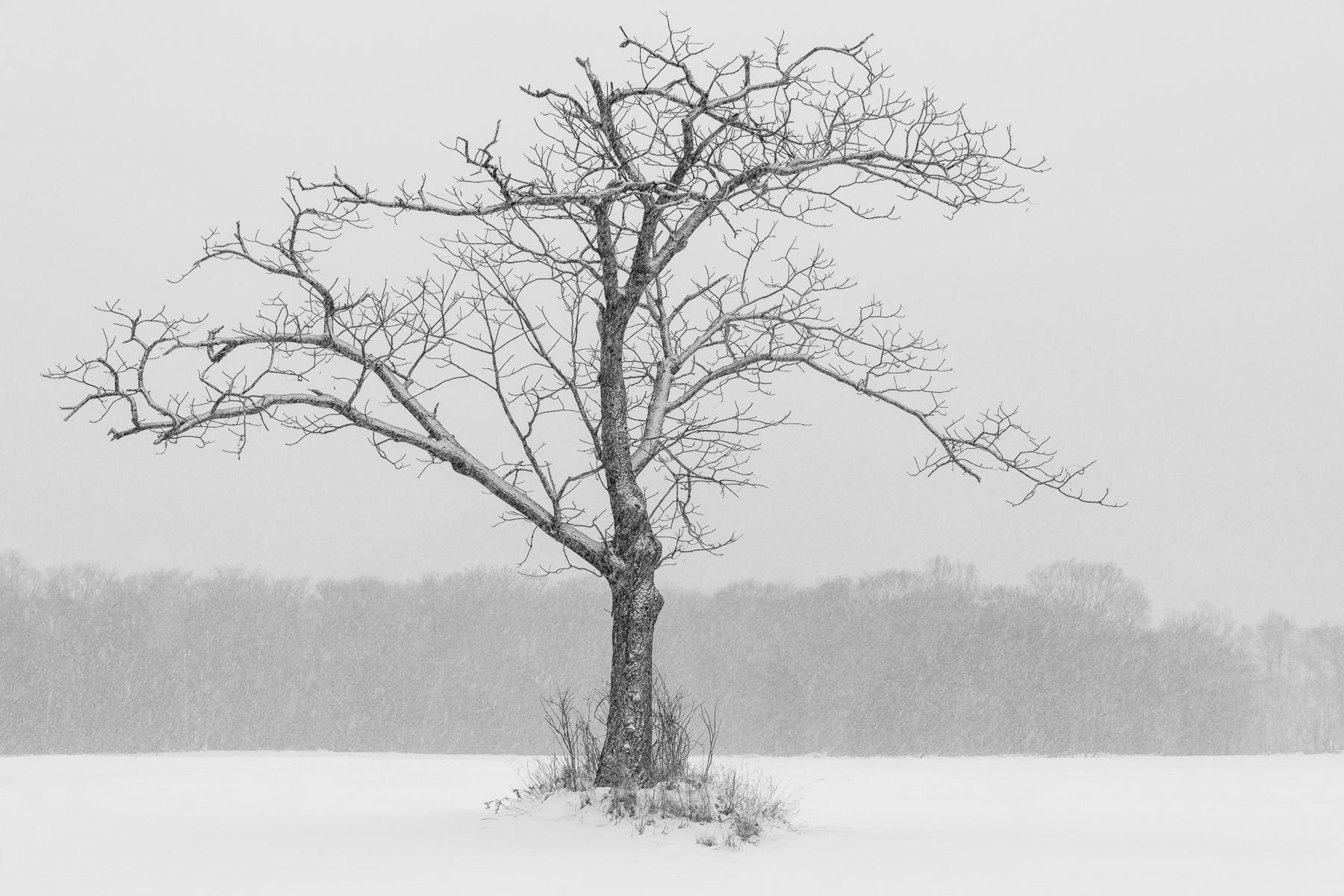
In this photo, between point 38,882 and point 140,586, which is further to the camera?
point 140,586

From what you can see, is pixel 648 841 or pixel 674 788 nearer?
pixel 648 841

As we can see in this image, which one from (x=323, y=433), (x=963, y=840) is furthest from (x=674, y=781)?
(x=323, y=433)

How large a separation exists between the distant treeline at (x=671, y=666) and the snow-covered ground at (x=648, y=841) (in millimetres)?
24840

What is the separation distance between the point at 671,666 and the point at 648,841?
3488 cm

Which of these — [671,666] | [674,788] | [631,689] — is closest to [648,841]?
[674,788]

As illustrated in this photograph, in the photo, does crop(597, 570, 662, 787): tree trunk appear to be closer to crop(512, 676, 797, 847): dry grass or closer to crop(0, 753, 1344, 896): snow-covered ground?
crop(512, 676, 797, 847): dry grass

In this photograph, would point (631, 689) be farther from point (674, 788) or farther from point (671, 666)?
point (671, 666)

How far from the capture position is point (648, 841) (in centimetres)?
816

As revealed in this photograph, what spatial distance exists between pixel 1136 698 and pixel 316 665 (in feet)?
96.5

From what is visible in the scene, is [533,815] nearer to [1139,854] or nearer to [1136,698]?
[1139,854]

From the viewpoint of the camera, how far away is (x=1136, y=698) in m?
39.6

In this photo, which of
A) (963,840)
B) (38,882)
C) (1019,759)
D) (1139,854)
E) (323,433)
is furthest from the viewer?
(1019,759)

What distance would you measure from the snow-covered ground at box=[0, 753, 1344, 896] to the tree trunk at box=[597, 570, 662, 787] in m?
0.68

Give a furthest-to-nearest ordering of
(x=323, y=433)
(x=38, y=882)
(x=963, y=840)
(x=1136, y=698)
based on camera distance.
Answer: (x=1136, y=698), (x=323, y=433), (x=963, y=840), (x=38, y=882)
